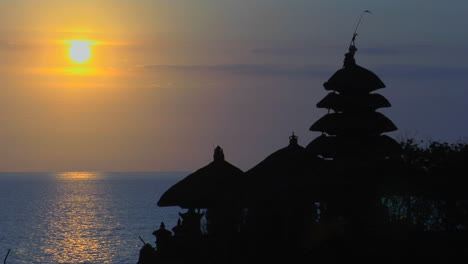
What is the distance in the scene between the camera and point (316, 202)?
28281mm

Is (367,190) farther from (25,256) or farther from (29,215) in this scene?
(29,215)

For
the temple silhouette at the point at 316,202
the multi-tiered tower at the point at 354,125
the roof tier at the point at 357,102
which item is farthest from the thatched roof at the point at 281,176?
the roof tier at the point at 357,102

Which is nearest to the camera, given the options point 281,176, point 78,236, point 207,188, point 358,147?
point 281,176

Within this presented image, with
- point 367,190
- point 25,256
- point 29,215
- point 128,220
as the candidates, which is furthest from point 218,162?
point 29,215

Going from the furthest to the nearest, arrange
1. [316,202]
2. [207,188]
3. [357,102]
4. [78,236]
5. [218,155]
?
[78,236] < [357,102] < [218,155] < [316,202] < [207,188]

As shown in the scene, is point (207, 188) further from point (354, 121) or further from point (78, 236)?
point (78, 236)

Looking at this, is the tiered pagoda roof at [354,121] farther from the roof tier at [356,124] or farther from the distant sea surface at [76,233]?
the distant sea surface at [76,233]

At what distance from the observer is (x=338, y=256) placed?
82.0ft

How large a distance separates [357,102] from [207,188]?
652 cm

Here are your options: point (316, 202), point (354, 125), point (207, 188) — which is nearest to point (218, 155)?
point (207, 188)

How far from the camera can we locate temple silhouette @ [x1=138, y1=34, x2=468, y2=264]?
25.8 metres

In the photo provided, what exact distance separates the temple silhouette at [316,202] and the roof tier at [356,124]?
0.03m

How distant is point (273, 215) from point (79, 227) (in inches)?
4951

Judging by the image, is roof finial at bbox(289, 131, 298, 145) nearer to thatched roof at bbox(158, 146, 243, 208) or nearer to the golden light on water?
thatched roof at bbox(158, 146, 243, 208)
